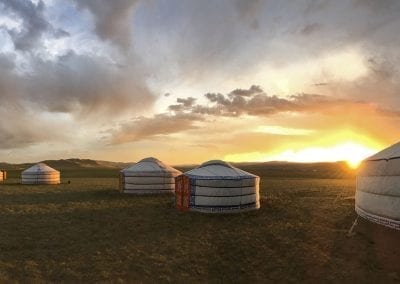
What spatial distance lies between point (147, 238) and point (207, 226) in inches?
98.8

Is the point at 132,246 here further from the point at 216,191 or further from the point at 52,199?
the point at 52,199

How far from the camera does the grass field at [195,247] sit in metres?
9.70

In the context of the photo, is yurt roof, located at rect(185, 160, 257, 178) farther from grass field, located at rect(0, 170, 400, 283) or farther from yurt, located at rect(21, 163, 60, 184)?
yurt, located at rect(21, 163, 60, 184)

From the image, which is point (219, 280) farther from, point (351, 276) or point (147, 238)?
point (147, 238)

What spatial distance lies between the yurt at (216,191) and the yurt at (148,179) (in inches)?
258

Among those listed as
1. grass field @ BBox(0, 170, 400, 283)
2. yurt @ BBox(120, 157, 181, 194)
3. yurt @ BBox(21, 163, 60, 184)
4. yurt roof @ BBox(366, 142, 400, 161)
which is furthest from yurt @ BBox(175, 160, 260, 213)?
yurt @ BBox(21, 163, 60, 184)

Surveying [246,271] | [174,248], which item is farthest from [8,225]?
[246,271]

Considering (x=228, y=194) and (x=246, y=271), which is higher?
(x=228, y=194)

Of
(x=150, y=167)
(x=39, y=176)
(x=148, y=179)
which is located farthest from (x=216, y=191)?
(x=39, y=176)

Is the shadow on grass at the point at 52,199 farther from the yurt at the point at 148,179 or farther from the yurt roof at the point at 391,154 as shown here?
the yurt roof at the point at 391,154

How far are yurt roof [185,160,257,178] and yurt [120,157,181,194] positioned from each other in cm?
604

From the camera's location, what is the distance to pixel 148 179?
24.9 m

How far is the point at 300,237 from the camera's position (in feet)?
41.6

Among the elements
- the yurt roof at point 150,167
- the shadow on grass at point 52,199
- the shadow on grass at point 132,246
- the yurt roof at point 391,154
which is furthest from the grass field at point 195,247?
the yurt roof at point 150,167
